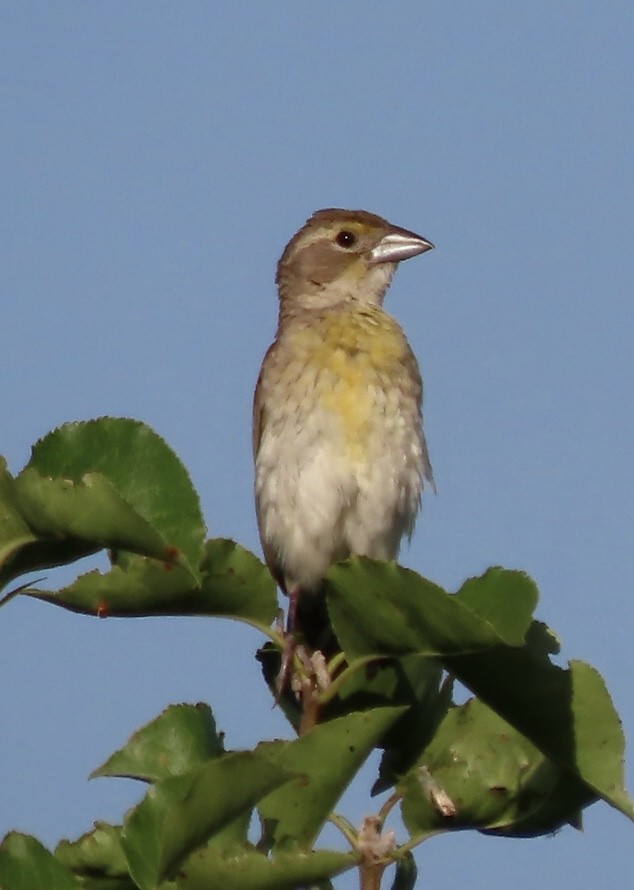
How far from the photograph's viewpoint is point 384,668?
3.20m

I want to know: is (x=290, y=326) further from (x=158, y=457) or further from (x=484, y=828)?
(x=158, y=457)

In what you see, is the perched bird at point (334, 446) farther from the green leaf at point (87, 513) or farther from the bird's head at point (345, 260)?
the green leaf at point (87, 513)

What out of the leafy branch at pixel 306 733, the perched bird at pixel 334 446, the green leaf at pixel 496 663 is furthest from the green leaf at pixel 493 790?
the perched bird at pixel 334 446

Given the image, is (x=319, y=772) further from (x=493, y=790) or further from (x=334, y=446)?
(x=334, y=446)

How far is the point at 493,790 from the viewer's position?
298cm

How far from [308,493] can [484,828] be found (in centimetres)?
A: 218

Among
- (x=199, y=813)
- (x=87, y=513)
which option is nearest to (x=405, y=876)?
(x=199, y=813)

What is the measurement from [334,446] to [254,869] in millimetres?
2801

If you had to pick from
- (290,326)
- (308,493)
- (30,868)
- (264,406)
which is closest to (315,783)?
(30,868)

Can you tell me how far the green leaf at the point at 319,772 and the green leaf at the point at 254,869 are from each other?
0.75 feet

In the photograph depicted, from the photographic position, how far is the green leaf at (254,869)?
2.34m

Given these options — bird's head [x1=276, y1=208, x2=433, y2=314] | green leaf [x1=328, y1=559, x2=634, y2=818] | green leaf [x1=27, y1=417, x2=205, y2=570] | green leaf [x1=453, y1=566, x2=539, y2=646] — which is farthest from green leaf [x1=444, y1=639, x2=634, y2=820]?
bird's head [x1=276, y1=208, x2=433, y2=314]

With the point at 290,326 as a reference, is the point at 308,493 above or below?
below

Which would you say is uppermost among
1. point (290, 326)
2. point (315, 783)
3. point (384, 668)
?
point (290, 326)
